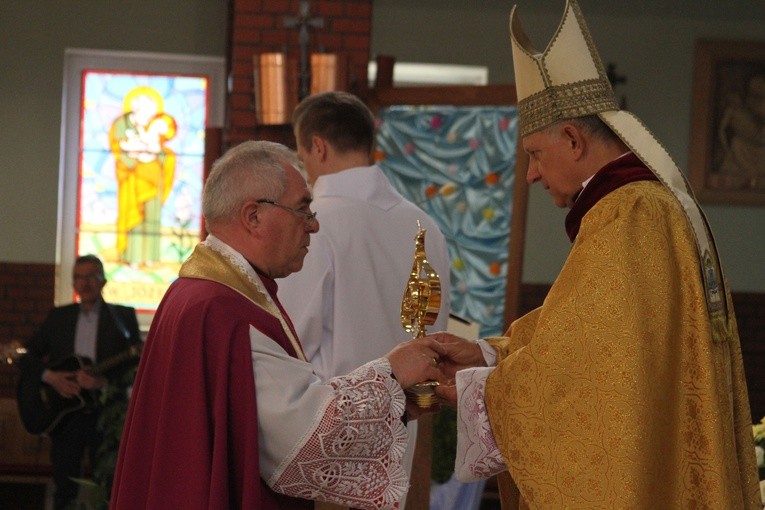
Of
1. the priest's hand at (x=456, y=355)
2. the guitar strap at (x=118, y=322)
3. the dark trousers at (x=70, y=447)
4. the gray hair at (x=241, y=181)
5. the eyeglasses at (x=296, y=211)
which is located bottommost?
the dark trousers at (x=70, y=447)

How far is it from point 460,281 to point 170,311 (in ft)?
11.3

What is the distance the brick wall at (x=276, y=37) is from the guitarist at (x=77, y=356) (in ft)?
3.88

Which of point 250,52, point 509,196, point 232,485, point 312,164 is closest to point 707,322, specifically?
point 232,485

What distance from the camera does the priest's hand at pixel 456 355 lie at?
285 cm

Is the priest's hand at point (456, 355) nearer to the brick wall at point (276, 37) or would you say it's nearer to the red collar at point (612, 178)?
the red collar at point (612, 178)

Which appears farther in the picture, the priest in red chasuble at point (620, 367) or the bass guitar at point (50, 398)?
the bass guitar at point (50, 398)

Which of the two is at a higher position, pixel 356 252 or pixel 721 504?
pixel 356 252

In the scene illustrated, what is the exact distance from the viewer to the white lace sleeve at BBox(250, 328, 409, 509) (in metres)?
2.37

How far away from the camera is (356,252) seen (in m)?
3.64

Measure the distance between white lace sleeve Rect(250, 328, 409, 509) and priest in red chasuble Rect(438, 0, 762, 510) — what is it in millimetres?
228

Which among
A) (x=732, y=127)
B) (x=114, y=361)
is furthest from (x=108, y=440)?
(x=732, y=127)

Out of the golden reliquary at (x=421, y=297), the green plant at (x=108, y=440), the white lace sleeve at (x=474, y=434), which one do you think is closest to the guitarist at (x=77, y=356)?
the green plant at (x=108, y=440)

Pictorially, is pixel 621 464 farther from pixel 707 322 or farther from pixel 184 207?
pixel 184 207

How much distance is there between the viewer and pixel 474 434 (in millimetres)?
2594
